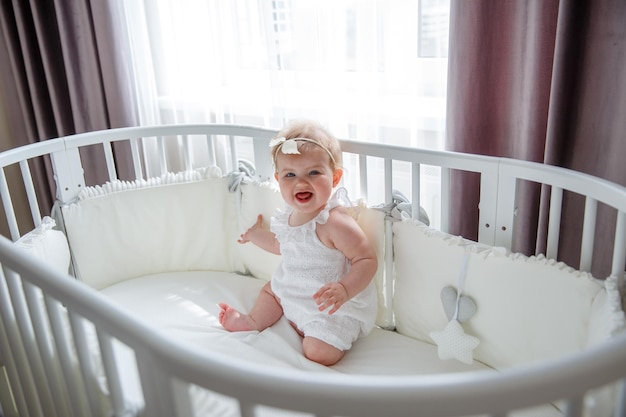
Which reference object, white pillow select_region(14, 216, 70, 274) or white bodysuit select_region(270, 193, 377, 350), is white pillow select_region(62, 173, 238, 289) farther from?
white bodysuit select_region(270, 193, 377, 350)

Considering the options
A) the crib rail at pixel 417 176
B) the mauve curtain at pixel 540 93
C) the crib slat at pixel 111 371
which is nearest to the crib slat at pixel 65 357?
the crib slat at pixel 111 371

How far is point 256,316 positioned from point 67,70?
4.21 ft

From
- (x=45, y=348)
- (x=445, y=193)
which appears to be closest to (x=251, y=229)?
(x=445, y=193)

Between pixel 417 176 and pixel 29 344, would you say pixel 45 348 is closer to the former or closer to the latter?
pixel 29 344

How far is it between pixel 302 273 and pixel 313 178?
0.72 feet

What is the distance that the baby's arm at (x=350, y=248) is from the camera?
3.90 ft

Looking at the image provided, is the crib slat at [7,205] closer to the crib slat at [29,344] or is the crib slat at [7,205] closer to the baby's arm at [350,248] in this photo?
the crib slat at [29,344]

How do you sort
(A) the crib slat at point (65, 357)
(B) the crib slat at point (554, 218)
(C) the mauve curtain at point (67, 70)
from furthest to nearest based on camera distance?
(C) the mauve curtain at point (67, 70) → (B) the crib slat at point (554, 218) → (A) the crib slat at point (65, 357)

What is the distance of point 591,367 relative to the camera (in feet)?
1.66

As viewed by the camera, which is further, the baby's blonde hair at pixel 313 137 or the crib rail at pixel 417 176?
the baby's blonde hair at pixel 313 137

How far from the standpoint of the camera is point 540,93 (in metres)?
1.24

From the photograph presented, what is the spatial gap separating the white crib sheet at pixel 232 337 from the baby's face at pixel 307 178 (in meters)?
0.30

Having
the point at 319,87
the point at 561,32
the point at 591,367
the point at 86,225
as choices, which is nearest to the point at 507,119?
the point at 561,32

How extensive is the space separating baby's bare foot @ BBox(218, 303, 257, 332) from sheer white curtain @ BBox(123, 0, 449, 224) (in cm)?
58
